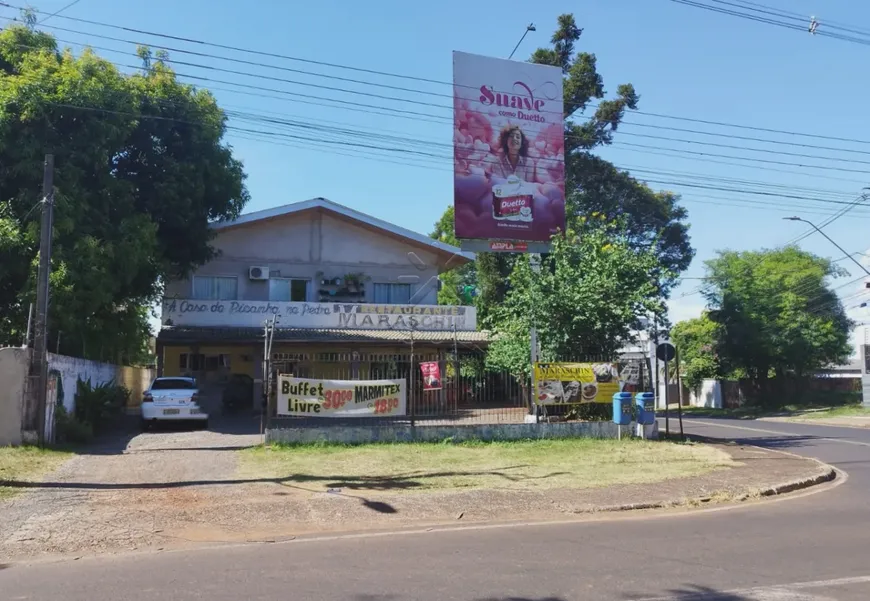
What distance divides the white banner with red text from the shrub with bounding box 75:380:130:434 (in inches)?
213

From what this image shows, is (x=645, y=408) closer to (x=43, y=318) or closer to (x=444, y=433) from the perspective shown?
(x=444, y=433)

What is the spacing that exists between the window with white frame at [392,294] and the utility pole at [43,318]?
49.8ft

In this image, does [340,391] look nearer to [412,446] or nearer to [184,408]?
[412,446]

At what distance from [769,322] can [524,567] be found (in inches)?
1348

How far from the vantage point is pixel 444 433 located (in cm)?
1648

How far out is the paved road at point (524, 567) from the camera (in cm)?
593

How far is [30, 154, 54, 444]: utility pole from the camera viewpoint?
570 inches

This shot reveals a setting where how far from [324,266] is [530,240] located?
9.76 meters

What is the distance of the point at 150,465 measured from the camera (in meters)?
13.3

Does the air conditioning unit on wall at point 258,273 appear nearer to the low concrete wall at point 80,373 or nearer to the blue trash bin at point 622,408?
the low concrete wall at point 80,373

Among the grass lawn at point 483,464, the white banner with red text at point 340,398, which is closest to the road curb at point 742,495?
the grass lawn at point 483,464

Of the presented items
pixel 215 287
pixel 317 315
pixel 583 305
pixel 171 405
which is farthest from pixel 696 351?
pixel 171 405

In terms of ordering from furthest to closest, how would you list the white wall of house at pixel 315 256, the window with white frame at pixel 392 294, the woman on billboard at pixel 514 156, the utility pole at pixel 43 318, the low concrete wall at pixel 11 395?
the window with white frame at pixel 392 294
the white wall of house at pixel 315 256
the woman on billboard at pixel 514 156
the utility pole at pixel 43 318
the low concrete wall at pixel 11 395

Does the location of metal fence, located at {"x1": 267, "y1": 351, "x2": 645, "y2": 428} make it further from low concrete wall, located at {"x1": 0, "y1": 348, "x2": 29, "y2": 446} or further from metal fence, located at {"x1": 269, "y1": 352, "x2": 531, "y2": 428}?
low concrete wall, located at {"x1": 0, "y1": 348, "x2": 29, "y2": 446}
